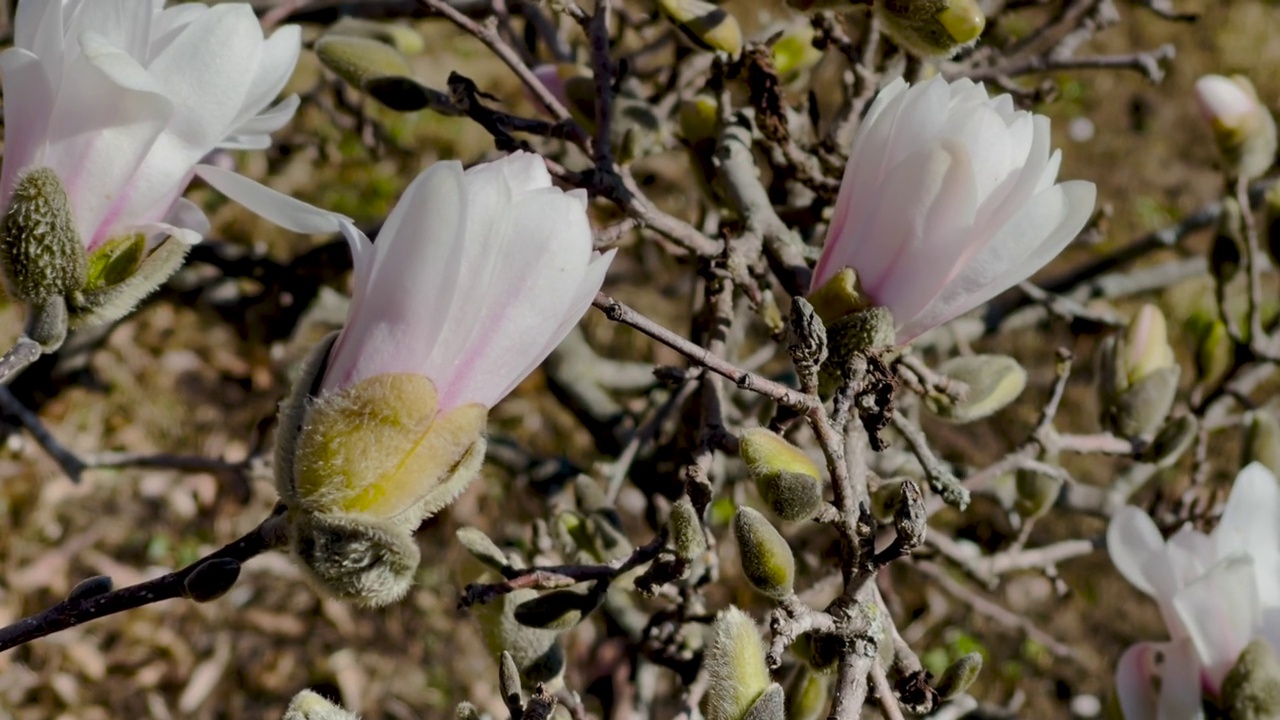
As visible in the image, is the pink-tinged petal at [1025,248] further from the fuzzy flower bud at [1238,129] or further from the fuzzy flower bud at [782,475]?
the fuzzy flower bud at [1238,129]

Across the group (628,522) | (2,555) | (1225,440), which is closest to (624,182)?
(628,522)

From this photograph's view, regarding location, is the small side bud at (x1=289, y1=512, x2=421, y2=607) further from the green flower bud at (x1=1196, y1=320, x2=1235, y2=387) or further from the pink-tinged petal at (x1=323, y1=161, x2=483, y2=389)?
the green flower bud at (x1=1196, y1=320, x2=1235, y2=387)

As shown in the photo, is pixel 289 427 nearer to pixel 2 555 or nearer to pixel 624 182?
pixel 624 182

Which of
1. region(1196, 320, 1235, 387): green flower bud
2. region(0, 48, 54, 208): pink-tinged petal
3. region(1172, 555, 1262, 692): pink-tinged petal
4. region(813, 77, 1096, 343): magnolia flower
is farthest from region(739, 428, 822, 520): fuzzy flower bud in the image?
region(1196, 320, 1235, 387): green flower bud

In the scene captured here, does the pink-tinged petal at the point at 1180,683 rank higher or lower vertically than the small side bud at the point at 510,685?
lower

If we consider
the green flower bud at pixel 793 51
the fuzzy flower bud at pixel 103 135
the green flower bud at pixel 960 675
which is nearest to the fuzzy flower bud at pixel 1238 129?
the green flower bud at pixel 793 51

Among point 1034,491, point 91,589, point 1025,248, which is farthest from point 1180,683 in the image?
point 91,589
